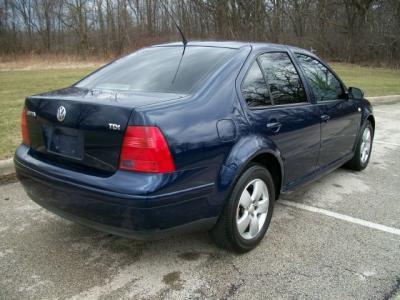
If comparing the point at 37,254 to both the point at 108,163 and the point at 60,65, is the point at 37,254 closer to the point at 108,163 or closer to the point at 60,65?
the point at 108,163

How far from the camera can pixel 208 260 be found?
3.13m

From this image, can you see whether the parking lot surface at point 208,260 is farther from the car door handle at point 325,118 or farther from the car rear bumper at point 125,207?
the car door handle at point 325,118

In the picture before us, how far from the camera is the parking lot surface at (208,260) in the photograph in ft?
9.02

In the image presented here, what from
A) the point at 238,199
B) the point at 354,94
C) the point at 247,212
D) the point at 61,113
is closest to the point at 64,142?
the point at 61,113

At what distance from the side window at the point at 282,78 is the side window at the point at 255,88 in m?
0.10

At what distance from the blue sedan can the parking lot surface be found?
0.93 feet

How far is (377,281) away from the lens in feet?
9.52

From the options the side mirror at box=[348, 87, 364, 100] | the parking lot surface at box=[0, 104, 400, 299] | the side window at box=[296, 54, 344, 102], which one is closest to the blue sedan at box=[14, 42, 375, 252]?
the side window at box=[296, 54, 344, 102]

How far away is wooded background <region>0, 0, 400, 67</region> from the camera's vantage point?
30.4 m

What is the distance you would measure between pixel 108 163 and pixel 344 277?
5.90ft

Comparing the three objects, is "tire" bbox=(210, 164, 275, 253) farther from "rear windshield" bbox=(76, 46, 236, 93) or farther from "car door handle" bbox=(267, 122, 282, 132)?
"rear windshield" bbox=(76, 46, 236, 93)

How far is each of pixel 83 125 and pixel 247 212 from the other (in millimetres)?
1361

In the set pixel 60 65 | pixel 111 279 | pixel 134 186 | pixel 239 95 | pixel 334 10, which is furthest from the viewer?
pixel 334 10

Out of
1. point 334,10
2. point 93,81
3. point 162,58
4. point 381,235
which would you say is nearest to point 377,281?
point 381,235
